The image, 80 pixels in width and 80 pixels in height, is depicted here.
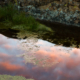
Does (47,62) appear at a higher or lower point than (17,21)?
lower

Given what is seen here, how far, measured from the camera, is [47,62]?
147 centimetres

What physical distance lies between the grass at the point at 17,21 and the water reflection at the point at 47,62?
42.4 inches

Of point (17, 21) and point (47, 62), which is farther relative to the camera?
point (17, 21)

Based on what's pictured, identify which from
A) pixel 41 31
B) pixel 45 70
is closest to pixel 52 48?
pixel 45 70

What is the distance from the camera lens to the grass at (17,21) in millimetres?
3004

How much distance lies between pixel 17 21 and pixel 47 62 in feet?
6.60

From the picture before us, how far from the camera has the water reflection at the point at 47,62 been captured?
1219 mm

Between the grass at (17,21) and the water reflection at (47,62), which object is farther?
the grass at (17,21)

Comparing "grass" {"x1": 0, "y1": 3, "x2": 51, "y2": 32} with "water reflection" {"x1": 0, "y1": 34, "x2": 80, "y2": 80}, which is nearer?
"water reflection" {"x1": 0, "y1": 34, "x2": 80, "y2": 80}

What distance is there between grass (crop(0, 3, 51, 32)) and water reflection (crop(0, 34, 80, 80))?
108cm

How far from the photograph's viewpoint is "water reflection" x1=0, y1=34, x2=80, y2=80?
1.22m

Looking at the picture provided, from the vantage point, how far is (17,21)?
324cm

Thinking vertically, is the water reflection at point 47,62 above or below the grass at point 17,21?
below

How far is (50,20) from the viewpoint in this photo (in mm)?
3895
